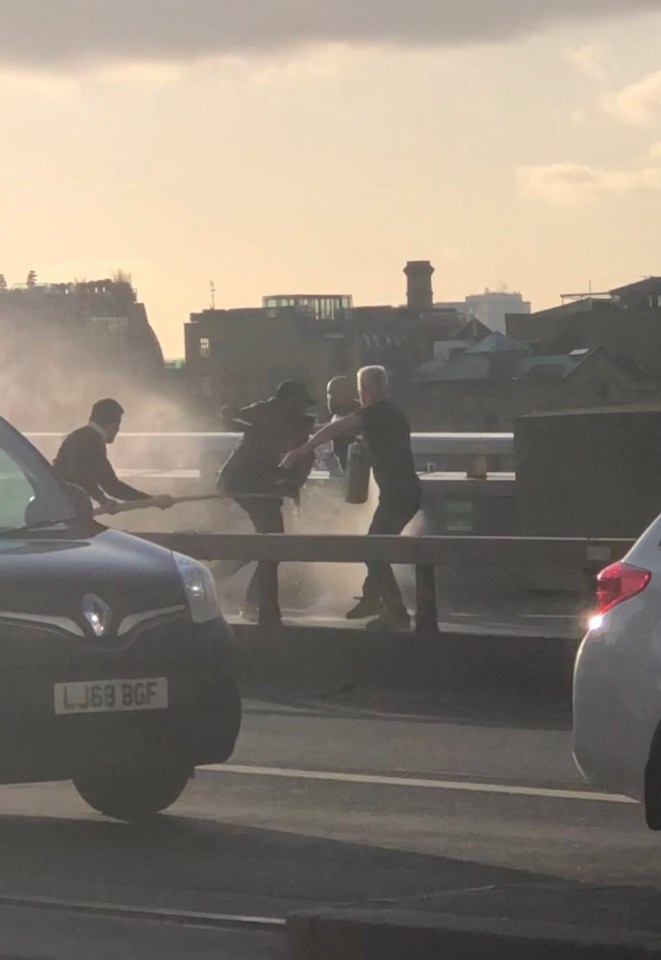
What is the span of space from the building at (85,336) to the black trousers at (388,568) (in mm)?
87334

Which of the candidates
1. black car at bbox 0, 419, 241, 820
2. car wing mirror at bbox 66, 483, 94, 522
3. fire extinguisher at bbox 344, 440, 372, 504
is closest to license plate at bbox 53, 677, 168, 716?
black car at bbox 0, 419, 241, 820

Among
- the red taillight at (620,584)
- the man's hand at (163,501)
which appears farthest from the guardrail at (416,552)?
the red taillight at (620,584)

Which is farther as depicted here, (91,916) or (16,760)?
(16,760)

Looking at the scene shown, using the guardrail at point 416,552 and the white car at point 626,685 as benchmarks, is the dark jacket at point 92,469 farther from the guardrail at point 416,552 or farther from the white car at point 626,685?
the white car at point 626,685

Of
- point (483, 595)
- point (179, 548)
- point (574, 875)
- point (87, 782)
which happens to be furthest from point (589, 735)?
point (483, 595)

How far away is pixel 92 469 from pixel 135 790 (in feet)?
20.2

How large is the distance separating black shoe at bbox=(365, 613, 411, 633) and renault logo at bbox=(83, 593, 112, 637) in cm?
551

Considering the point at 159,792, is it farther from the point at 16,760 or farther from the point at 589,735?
the point at 589,735

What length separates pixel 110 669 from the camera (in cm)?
756

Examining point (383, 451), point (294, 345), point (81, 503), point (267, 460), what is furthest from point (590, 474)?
point (294, 345)

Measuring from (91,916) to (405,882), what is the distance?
1.07m

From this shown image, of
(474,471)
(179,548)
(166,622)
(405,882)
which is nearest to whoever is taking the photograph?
(405,882)

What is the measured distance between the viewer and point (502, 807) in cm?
852

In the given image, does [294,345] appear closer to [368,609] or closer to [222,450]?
[222,450]
